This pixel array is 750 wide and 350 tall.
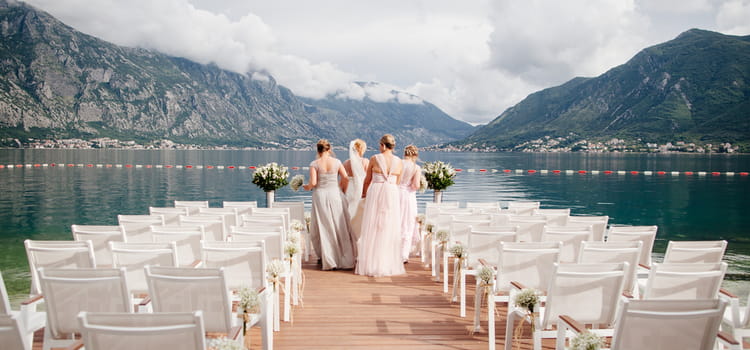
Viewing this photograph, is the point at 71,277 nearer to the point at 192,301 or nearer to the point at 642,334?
the point at 192,301

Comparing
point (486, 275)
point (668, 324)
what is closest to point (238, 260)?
point (486, 275)

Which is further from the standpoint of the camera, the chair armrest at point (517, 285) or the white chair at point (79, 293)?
the chair armrest at point (517, 285)

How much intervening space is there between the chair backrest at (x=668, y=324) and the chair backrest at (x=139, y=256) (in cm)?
407

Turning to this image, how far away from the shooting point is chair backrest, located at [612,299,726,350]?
3.08m

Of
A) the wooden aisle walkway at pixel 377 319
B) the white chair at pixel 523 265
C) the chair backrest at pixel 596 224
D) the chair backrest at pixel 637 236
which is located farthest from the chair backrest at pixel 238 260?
the chair backrest at pixel 596 224

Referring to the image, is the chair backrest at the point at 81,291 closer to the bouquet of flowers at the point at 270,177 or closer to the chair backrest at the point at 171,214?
the chair backrest at the point at 171,214

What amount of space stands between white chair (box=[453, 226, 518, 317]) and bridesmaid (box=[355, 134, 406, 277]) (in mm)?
2317

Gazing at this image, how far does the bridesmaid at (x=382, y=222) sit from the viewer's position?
8539 mm

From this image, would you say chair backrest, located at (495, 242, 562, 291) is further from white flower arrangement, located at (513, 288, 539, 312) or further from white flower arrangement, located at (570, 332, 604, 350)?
white flower arrangement, located at (570, 332, 604, 350)

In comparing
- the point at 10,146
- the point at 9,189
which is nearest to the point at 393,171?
the point at 9,189

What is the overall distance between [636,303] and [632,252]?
86.9 inches

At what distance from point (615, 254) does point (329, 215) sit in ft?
17.5

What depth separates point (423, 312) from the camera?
21.4ft

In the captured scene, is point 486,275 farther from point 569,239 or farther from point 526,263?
point 569,239
